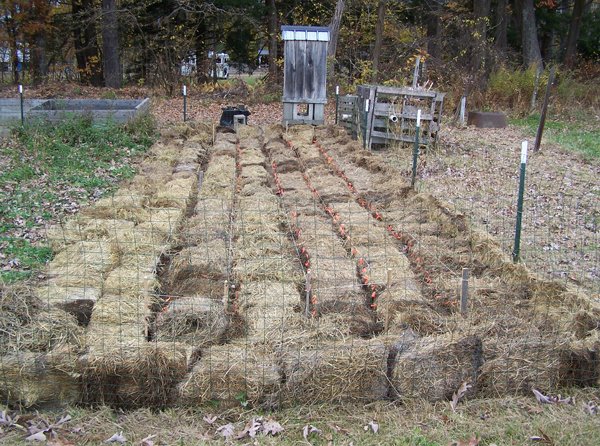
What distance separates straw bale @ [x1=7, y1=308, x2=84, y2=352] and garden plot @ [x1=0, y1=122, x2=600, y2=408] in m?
0.01

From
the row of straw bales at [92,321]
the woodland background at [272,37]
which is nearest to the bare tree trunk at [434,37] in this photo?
the woodland background at [272,37]

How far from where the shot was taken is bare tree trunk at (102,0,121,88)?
2112 cm

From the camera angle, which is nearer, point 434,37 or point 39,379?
point 39,379

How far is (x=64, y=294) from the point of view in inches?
195

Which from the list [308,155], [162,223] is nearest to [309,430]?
[162,223]

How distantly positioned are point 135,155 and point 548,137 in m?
9.15

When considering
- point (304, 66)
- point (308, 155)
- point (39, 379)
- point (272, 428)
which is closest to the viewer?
point (272, 428)

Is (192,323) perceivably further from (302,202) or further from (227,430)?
(302,202)

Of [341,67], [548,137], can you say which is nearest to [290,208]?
[548,137]

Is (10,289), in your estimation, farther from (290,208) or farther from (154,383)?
(290,208)

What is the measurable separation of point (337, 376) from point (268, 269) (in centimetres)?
180

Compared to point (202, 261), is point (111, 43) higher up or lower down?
higher up

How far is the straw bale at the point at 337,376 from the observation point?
4074mm

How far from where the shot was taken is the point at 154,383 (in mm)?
4090
